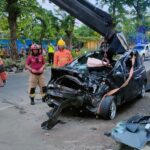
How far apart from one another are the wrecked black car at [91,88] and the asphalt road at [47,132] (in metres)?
0.31

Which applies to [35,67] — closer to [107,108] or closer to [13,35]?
[107,108]

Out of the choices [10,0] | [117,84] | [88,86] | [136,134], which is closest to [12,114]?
[88,86]

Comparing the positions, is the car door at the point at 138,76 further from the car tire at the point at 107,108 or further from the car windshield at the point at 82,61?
the car tire at the point at 107,108

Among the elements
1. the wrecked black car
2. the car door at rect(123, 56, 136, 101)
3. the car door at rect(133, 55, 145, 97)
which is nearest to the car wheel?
the car door at rect(133, 55, 145, 97)

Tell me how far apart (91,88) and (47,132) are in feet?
6.29

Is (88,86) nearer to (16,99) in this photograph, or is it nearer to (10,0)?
(16,99)

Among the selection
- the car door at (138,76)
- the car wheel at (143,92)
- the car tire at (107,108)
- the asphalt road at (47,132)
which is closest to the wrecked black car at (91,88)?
the car tire at (107,108)

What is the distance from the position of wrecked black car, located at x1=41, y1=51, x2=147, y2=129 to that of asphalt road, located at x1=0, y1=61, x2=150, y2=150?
12.2 inches

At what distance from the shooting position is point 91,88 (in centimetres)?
1019

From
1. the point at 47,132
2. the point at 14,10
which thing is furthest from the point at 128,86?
the point at 14,10

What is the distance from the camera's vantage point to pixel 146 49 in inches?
1956

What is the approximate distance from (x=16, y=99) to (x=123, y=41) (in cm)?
474

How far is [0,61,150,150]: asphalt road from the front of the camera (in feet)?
25.7

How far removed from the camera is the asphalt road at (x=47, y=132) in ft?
25.7
